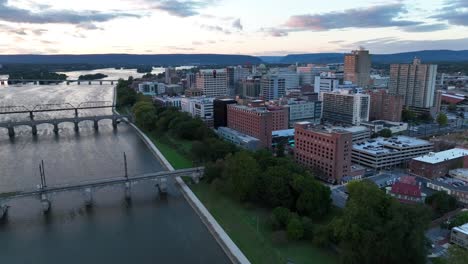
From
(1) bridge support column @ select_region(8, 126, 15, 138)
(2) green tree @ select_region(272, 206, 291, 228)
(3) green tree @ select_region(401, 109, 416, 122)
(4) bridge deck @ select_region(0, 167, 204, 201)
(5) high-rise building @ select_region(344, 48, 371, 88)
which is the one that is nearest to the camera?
(2) green tree @ select_region(272, 206, 291, 228)

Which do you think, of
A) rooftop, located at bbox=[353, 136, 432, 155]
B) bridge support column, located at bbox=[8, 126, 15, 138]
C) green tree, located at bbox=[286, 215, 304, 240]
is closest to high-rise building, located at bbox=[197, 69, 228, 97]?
bridge support column, located at bbox=[8, 126, 15, 138]

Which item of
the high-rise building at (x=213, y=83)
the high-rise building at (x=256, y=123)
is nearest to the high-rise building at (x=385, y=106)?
the high-rise building at (x=256, y=123)

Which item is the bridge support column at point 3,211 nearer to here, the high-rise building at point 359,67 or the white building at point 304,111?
the white building at point 304,111

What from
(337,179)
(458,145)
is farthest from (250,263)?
(458,145)

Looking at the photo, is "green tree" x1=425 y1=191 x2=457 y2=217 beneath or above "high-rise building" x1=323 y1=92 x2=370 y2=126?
beneath

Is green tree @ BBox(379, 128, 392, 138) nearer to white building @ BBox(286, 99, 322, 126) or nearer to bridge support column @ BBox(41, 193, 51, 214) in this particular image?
white building @ BBox(286, 99, 322, 126)

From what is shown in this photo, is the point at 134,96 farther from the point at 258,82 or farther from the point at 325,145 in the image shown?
the point at 325,145

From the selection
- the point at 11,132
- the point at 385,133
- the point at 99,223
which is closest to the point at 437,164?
the point at 385,133
